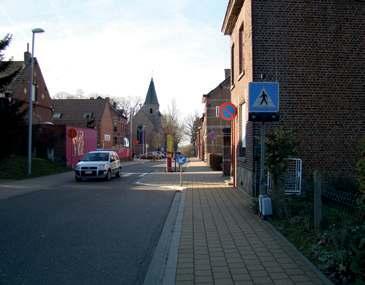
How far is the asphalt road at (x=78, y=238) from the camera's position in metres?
6.02

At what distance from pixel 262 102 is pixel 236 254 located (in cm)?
435

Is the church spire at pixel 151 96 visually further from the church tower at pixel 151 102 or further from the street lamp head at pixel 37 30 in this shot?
the street lamp head at pixel 37 30

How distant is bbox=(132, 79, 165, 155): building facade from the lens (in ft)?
316

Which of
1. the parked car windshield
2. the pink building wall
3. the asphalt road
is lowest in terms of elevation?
the asphalt road

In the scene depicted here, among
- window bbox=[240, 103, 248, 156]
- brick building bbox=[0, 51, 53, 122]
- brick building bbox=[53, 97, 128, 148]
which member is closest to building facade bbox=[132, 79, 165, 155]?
brick building bbox=[53, 97, 128, 148]

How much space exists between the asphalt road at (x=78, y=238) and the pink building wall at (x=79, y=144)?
19148 mm

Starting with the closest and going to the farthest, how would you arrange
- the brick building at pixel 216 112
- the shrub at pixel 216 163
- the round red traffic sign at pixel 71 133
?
the round red traffic sign at pixel 71 133
the shrub at pixel 216 163
the brick building at pixel 216 112

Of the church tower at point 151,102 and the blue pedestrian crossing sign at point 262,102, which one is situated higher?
the church tower at point 151,102

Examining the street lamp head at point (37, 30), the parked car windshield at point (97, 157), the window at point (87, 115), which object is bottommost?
the parked car windshield at point (97, 157)

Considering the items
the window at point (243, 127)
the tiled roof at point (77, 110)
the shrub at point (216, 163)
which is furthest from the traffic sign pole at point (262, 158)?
the tiled roof at point (77, 110)

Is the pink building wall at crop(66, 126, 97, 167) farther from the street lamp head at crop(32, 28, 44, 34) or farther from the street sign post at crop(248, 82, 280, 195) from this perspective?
the street sign post at crop(248, 82, 280, 195)

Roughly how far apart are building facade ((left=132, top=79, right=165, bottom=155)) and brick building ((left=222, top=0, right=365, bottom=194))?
74867mm

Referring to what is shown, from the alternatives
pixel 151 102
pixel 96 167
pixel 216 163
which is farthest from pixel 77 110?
pixel 96 167

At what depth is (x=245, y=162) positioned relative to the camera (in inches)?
627
